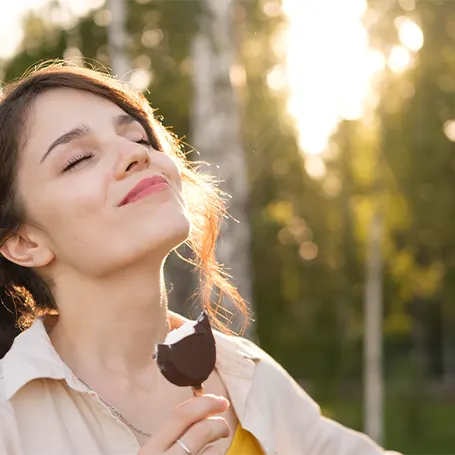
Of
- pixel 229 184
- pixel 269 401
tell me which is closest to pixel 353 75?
pixel 229 184

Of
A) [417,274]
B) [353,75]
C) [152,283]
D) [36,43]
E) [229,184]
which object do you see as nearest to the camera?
[152,283]

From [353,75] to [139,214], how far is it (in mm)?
12642

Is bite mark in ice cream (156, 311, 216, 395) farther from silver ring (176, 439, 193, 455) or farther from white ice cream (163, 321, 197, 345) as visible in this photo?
silver ring (176, 439, 193, 455)

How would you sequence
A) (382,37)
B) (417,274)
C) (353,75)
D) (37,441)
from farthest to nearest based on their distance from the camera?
(417,274) < (353,75) < (382,37) < (37,441)

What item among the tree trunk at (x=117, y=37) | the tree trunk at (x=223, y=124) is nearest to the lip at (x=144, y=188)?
the tree trunk at (x=223, y=124)

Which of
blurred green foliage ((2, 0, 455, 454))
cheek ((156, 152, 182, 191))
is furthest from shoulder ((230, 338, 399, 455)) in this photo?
blurred green foliage ((2, 0, 455, 454))

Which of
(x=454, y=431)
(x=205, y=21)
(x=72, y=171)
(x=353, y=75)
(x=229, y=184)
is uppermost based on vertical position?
(x=353, y=75)

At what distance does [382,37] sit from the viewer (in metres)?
13.2

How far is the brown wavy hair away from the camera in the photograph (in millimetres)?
2639

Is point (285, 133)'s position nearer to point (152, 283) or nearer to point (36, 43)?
point (36, 43)

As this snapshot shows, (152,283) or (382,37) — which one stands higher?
(382,37)

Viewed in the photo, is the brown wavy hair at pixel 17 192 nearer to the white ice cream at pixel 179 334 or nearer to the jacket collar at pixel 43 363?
the jacket collar at pixel 43 363

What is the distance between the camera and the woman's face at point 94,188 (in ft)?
7.97

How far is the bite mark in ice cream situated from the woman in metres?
0.08
